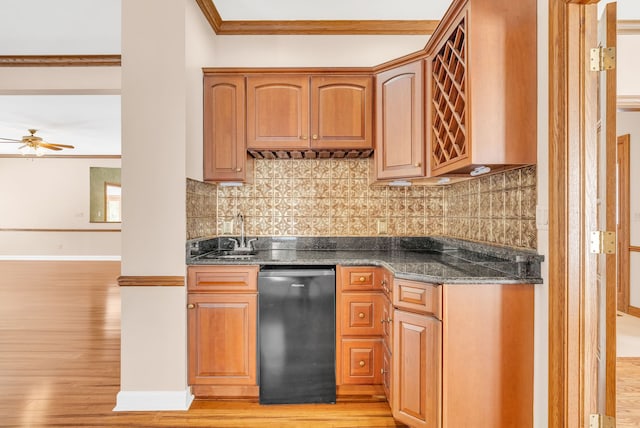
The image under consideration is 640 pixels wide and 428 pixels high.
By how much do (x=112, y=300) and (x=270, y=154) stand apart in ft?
12.0

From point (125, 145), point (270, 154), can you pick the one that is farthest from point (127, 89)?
point (270, 154)

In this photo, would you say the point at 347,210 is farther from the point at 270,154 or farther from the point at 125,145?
the point at 125,145

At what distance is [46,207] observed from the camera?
9000 millimetres

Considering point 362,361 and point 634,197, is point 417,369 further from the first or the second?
point 634,197

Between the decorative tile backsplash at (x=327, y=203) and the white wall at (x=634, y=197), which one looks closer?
the decorative tile backsplash at (x=327, y=203)

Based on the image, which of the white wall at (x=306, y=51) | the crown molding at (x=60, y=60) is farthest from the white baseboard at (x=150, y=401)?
the crown molding at (x=60, y=60)

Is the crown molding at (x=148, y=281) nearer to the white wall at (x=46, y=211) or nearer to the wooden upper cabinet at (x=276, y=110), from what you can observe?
the wooden upper cabinet at (x=276, y=110)

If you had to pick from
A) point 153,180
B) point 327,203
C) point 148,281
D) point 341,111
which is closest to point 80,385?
point 148,281

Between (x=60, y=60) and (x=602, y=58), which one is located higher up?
(x=60, y=60)

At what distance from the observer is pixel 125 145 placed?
2.33m

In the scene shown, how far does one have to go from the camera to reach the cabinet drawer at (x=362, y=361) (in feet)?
7.89

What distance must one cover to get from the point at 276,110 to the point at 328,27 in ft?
3.08

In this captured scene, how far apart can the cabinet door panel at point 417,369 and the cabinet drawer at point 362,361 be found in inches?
14.3

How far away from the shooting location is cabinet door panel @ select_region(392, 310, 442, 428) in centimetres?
182
